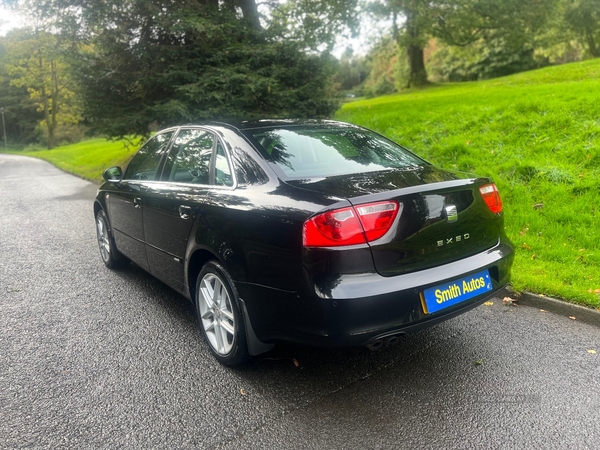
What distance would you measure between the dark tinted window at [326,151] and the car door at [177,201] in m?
0.48

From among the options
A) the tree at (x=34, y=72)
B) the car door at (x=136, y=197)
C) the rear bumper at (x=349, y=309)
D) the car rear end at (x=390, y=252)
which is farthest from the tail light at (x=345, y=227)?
the tree at (x=34, y=72)

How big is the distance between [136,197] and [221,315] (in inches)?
67.3

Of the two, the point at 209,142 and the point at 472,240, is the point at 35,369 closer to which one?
the point at 209,142

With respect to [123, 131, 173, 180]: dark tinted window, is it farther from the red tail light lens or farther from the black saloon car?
the red tail light lens

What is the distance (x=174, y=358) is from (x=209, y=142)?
1.62 metres

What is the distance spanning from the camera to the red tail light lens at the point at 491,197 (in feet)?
10.2

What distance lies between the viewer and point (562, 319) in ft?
12.5

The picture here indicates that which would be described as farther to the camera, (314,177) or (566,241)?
(566,241)

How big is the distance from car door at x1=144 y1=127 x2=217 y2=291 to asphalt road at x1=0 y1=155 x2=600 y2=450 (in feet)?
1.79

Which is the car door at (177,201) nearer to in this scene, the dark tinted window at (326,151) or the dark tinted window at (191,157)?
the dark tinted window at (191,157)

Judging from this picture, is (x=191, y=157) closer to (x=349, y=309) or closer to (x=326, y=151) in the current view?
(x=326, y=151)

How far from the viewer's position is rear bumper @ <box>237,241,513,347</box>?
247cm

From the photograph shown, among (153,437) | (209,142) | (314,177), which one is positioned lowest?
(153,437)

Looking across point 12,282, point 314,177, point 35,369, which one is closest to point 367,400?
point 314,177
